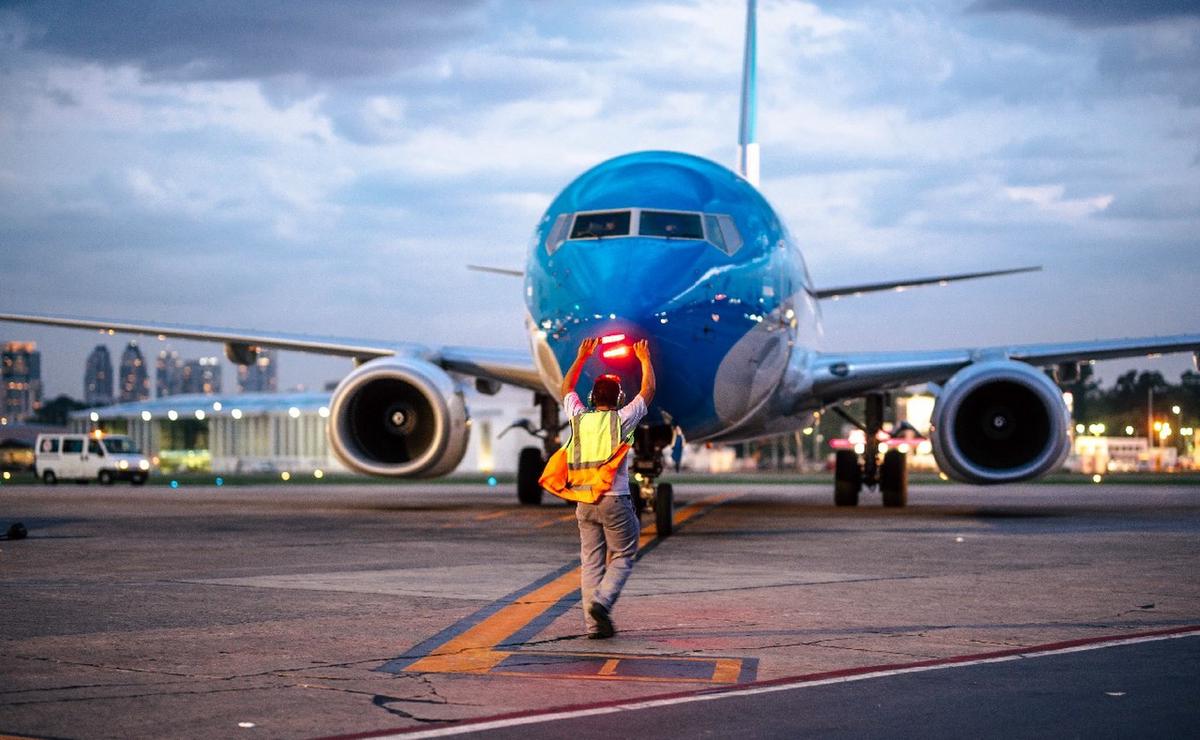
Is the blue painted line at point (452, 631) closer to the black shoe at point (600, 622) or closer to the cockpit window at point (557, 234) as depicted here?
the black shoe at point (600, 622)

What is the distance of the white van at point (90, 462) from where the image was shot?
138ft

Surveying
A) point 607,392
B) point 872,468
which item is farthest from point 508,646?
point 872,468

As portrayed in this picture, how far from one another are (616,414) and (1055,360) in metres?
15.7

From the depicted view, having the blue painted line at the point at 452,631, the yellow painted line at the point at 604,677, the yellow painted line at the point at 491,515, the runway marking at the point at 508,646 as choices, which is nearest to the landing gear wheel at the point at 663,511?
the yellow painted line at the point at 491,515

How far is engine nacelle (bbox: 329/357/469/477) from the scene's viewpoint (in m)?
19.7

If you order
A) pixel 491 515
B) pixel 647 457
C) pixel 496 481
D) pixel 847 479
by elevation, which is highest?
pixel 647 457

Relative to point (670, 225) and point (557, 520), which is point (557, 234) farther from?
point (557, 520)

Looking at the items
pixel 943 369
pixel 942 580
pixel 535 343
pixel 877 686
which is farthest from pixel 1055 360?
pixel 877 686

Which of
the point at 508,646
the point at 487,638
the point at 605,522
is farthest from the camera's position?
the point at 605,522

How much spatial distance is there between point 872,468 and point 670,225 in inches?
396

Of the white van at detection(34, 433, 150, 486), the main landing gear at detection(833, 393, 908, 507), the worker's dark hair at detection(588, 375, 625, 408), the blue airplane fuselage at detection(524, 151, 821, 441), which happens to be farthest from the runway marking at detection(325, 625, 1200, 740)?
the white van at detection(34, 433, 150, 486)

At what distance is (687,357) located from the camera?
48.3 feet

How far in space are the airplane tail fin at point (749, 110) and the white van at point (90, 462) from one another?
21.7 m

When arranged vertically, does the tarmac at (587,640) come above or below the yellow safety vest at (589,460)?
below
